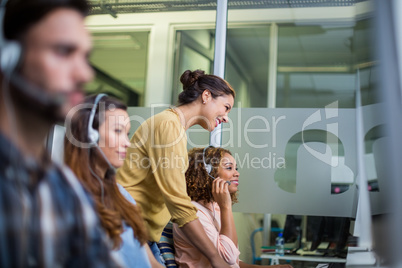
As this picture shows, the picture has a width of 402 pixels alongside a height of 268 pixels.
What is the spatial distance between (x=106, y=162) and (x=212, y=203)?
945 millimetres

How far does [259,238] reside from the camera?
3281 mm

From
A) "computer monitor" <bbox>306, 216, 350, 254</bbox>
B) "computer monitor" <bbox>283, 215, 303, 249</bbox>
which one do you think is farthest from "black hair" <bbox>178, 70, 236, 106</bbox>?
"computer monitor" <bbox>283, 215, 303, 249</bbox>

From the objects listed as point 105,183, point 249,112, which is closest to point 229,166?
point 249,112

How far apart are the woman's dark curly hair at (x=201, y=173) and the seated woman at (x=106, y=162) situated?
735mm

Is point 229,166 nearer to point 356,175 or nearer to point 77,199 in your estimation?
point 356,175

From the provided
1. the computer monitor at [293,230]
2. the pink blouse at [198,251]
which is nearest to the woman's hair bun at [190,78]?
the pink blouse at [198,251]

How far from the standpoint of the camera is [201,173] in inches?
86.1

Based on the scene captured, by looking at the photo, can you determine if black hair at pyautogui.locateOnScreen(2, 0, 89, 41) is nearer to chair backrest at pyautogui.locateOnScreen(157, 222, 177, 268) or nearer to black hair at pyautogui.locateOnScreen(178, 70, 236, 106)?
black hair at pyautogui.locateOnScreen(178, 70, 236, 106)

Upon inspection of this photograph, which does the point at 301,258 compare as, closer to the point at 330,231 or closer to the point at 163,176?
the point at 330,231

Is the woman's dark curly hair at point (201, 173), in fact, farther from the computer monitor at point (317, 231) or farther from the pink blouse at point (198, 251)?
the computer monitor at point (317, 231)

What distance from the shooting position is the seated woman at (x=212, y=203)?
1941 millimetres

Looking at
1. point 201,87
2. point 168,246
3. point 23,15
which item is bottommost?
point 168,246

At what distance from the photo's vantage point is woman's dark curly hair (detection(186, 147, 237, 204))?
2139 mm

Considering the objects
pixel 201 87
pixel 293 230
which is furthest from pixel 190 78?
pixel 293 230
